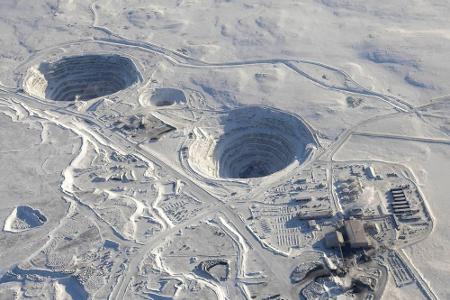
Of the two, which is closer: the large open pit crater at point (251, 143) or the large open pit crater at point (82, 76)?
the large open pit crater at point (251, 143)

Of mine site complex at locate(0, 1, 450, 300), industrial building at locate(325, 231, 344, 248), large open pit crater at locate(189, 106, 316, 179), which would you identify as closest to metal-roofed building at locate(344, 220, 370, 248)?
mine site complex at locate(0, 1, 450, 300)

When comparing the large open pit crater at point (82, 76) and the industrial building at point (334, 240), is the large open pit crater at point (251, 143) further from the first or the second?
the large open pit crater at point (82, 76)

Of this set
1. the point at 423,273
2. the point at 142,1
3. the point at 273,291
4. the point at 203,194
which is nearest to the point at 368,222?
the point at 423,273

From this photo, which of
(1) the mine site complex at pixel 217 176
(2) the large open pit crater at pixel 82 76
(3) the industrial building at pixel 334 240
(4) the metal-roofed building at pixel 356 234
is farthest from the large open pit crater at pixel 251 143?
(2) the large open pit crater at pixel 82 76

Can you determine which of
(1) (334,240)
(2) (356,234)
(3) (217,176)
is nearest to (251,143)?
(3) (217,176)

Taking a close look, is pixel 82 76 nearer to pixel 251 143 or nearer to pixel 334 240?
pixel 251 143

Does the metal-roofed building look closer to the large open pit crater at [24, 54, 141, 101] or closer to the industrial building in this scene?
the industrial building
